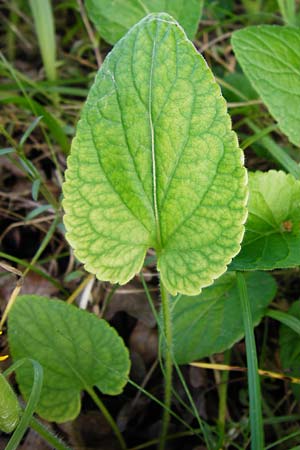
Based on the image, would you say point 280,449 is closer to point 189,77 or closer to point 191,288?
point 191,288

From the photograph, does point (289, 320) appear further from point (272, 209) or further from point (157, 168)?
point (157, 168)

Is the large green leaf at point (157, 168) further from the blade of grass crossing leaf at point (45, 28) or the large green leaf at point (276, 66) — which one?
the blade of grass crossing leaf at point (45, 28)

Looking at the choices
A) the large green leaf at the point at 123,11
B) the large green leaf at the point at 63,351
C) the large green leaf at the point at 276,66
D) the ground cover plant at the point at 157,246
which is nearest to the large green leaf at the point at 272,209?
the ground cover plant at the point at 157,246

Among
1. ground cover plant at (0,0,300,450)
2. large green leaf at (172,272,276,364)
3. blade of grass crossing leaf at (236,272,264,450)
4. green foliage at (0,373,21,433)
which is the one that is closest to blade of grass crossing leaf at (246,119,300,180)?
ground cover plant at (0,0,300,450)

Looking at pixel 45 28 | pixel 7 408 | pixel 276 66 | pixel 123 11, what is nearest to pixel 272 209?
pixel 276 66

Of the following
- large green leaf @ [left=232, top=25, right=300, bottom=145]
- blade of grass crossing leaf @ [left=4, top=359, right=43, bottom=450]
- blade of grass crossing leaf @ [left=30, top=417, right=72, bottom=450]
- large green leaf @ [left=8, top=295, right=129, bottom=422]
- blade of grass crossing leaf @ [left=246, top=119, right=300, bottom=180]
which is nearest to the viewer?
blade of grass crossing leaf @ [left=4, top=359, right=43, bottom=450]

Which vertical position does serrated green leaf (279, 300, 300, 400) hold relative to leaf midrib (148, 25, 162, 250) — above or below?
below

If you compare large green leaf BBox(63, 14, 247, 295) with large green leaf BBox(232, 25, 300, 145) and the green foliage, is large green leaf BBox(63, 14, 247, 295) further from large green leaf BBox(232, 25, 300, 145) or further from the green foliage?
large green leaf BBox(232, 25, 300, 145)
